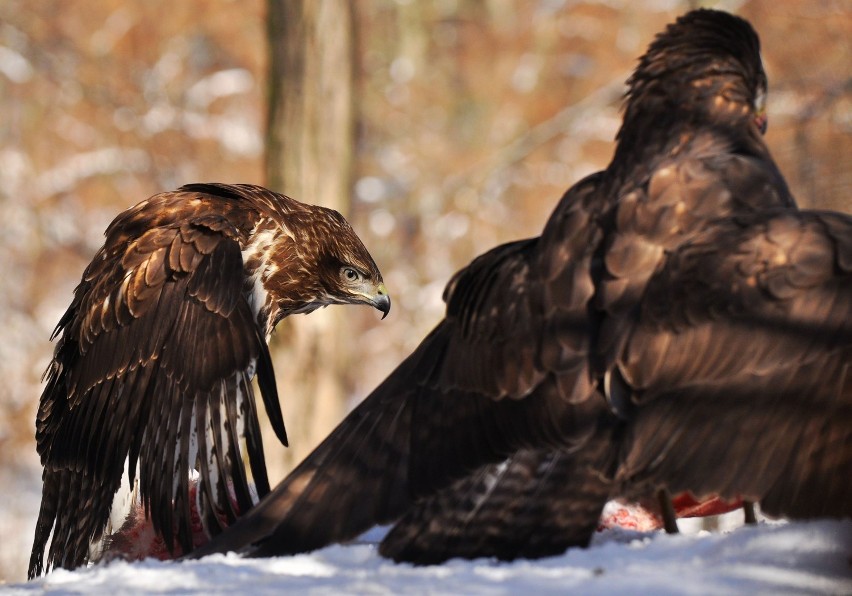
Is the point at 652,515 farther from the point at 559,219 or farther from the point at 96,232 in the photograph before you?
the point at 96,232

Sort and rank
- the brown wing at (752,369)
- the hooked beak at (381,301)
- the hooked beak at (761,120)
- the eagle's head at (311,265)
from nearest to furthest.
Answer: the brown wing at (752,369) → the hooked beak at (761,120) → the eagle's head at (311,265) → the hooked beak at (381,301)

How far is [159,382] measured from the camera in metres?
4.00

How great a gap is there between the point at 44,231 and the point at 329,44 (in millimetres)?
6806

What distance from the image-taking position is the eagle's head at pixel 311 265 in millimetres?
4672

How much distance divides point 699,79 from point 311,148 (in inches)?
208

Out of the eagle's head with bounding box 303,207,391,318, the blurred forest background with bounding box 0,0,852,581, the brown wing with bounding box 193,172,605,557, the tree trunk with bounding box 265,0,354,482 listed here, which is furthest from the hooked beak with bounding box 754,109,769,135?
the tree trunk with bounding box 265,0,354,482

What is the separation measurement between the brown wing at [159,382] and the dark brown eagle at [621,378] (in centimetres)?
67

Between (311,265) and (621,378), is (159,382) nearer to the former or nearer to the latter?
(311,265)

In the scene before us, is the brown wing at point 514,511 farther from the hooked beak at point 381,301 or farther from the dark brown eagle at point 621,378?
the hooked beak at point 381,301

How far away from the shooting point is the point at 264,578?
8.81 feet

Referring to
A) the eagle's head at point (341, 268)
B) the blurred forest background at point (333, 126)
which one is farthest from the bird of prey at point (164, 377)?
the blurred forest background at point (333, 126)

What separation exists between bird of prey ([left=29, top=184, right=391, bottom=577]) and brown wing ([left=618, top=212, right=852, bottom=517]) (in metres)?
1.59

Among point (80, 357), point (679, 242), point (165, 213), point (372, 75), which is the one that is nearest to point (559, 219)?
point (679, 242)

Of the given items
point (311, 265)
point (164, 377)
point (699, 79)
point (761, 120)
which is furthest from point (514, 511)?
point (311, 265)
